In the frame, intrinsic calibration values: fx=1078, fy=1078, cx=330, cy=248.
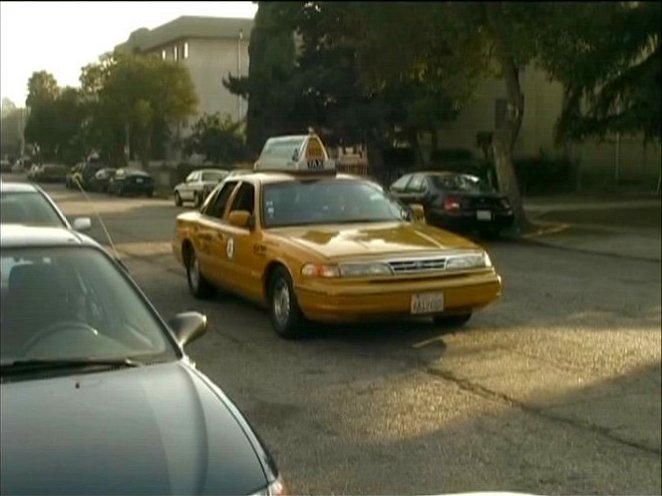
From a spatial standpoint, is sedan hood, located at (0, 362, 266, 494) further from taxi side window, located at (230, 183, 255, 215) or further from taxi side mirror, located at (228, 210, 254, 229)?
taxi side window, located at (230, 183, 255, 215)

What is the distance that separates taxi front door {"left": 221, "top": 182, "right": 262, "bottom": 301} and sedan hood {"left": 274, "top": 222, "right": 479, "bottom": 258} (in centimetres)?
38

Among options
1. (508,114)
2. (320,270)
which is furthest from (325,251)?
(508,114)

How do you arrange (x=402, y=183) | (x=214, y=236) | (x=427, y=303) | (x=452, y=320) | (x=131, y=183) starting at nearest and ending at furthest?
(x=427, y=303) → (x=452, y=320) → (x=214, y=236) → (x=402, y=183) → (x=131, y=183)

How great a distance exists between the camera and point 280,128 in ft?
35.0

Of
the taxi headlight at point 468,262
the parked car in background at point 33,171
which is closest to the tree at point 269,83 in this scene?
the taxi headlight at point 468,262

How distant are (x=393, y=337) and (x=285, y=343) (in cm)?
96

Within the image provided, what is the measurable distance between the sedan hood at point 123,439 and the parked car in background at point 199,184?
16.6 m

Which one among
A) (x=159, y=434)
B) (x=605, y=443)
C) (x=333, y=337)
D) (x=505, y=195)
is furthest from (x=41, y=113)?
(x=505, y=195)

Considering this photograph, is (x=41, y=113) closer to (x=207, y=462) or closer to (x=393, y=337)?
(x=393, y=337)

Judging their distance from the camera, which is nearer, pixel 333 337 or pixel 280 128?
pixel 333 337

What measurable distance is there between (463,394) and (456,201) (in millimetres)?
12762

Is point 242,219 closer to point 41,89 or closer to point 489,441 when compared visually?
point 41,89

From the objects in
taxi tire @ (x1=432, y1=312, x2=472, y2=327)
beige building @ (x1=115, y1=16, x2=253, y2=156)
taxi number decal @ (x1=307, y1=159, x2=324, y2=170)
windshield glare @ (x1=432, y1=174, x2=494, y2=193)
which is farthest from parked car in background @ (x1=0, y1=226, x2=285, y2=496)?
windshield glare @ (x1=432, y1=174, x2=494, y2=193)

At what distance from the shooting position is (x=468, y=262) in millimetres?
9156
